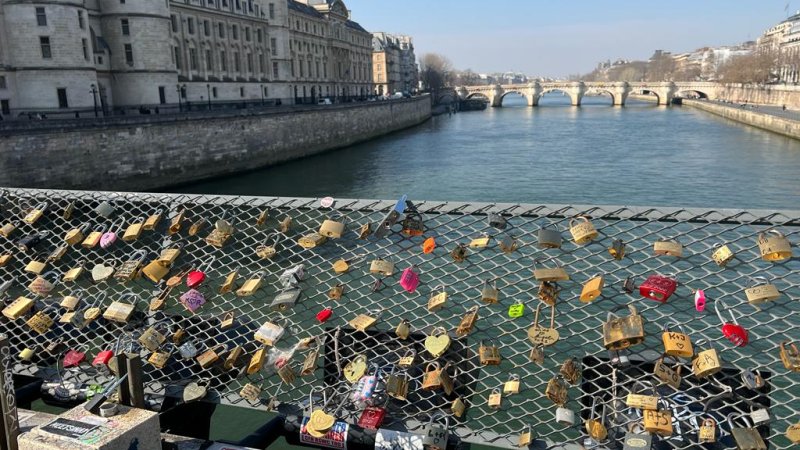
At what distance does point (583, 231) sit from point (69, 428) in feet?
6.59

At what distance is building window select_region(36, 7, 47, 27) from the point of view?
1097 inches

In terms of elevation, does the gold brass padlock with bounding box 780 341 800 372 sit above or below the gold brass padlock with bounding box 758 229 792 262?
below

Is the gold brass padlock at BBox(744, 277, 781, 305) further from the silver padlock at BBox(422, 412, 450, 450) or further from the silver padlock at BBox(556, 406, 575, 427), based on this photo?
the silver padlock at BBox(422, 412, 450, 450)

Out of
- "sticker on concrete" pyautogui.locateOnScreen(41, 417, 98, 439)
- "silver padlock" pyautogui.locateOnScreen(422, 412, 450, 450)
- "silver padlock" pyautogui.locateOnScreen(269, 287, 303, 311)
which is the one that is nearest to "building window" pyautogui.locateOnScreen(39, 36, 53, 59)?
Result: "silver padlock" pyautogui.locateOnScreen(269, 287, 303, 311)

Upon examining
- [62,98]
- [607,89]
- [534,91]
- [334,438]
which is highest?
[62,98]

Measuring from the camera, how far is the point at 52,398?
3096 millimetres

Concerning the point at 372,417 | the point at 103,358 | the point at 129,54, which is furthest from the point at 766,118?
the point at 103,358

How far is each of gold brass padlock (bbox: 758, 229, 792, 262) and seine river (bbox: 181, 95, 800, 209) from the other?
1951 cm

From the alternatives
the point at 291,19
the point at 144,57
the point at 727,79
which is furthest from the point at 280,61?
the point at 727,79

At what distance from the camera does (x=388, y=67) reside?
98.1 meters

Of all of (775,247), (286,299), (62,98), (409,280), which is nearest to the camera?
(775,247)

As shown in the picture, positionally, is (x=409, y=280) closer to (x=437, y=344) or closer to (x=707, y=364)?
(x=437, y=344)

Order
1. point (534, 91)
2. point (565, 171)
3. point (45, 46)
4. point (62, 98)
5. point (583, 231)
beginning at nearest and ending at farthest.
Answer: point (583, 231)
point (45, 46)
point (565, 171)
point (62, 98)
point (534, 91)

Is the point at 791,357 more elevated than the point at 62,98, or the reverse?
the point at 62,98
